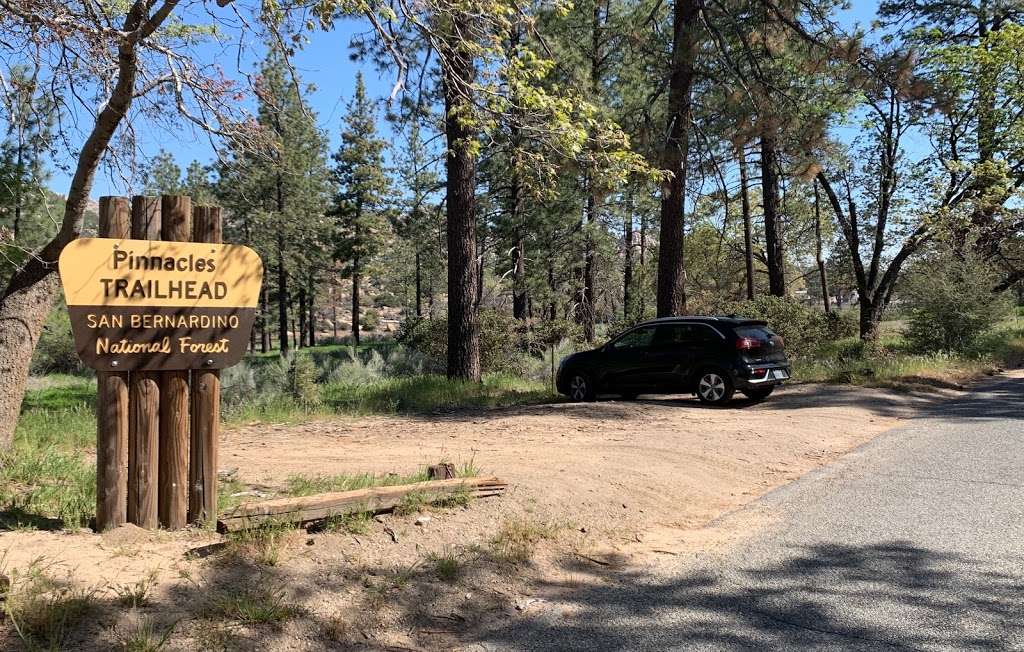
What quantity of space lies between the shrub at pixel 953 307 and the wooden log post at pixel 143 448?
70.2 ft

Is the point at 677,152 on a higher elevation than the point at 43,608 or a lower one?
higher

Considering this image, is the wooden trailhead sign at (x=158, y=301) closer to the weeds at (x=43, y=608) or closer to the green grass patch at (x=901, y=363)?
the weeds at (x=43, y=608)

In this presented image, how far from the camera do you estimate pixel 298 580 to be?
13.1 ft

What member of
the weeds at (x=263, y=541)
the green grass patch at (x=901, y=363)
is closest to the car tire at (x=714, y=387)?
the green grass patch at (x=901, y=363)

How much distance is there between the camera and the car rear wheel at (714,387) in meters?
12.4

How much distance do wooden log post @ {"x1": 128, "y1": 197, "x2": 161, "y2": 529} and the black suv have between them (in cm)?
988

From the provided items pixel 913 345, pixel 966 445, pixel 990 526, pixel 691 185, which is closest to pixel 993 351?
pixel 913 345

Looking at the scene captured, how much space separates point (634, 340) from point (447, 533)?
9.34 m

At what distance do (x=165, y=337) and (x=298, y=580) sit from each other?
178cm

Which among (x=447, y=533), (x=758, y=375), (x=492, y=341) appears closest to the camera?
(x=447, y=533)

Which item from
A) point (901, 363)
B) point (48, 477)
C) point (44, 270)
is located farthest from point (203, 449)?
point (901, 363)

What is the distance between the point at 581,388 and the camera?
14.0 metres

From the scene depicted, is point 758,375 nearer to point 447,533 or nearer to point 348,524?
point 447,533

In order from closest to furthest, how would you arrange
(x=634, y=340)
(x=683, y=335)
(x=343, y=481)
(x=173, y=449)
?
A: (x=173, y=449) < (x=343, y=481) < (x=683, y=335) < (x=634, y=340)
